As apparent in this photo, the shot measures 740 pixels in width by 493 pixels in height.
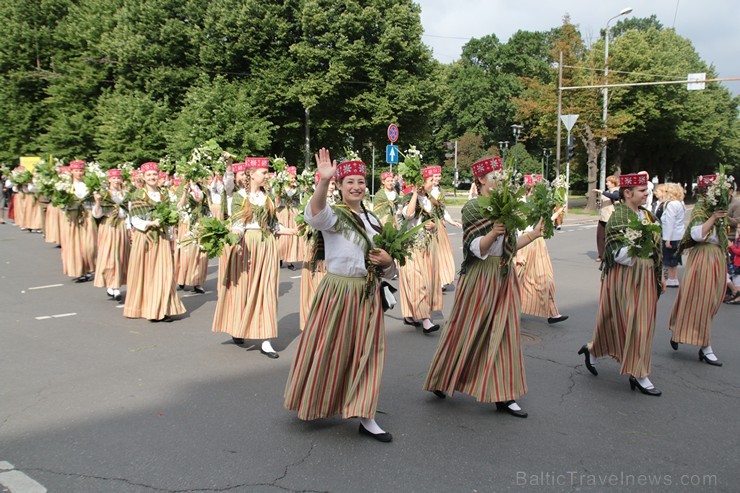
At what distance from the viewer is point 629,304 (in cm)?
583

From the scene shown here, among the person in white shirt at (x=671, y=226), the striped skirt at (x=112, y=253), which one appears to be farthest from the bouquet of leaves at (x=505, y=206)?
the person in white shirt at (x=671, y=226)

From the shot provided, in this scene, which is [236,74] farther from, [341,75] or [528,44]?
[528,44]

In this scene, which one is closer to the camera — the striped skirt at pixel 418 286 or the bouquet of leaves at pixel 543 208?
the bouquet of leaves at pixel 543 208

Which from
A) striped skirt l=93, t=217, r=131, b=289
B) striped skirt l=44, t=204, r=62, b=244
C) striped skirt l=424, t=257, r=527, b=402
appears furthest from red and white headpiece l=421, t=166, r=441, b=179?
striped skirt l=44, t=204, r=62, b=244

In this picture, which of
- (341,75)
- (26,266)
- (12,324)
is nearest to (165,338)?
(12,324)

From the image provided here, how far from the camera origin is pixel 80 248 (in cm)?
1235

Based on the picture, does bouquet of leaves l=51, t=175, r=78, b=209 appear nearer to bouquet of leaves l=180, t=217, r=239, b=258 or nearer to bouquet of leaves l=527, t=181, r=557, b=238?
bouquet of leaves l=180, t=217, r=239, b=258

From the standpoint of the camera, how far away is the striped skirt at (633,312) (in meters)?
5.77

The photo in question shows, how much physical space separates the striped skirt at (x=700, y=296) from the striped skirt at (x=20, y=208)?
2279cm

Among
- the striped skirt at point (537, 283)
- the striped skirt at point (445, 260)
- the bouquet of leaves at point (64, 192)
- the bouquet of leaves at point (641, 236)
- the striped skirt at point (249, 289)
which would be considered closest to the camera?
the bouquet of leaves at point (641, 236)

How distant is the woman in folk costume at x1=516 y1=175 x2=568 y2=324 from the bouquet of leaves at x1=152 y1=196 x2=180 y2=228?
4.90 m

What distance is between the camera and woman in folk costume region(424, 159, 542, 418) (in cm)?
522

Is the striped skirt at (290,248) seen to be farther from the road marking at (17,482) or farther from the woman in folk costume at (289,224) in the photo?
the road marking at (17,482)

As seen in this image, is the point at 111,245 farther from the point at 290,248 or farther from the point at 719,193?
the point at 719,193
